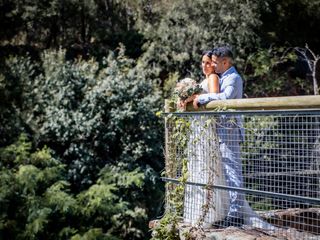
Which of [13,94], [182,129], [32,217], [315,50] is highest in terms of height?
[315,50]

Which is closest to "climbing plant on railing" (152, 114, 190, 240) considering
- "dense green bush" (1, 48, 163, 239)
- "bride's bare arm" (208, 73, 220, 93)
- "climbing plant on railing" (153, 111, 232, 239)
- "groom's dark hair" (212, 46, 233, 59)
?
"climbing plant on railing" (153, 111, 232, 239)

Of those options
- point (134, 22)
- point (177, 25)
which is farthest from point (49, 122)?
point (134, 22)

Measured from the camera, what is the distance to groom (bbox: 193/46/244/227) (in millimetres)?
5080

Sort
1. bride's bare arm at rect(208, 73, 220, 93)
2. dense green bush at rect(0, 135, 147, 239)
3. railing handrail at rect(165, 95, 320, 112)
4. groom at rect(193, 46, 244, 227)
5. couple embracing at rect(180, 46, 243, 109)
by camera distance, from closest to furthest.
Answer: railing handrail at rect(165, 95, 320, 112), groom at rect(193, 46, 244, 227), couple embracing at rect(180, 46, 243, 109), bride's bare arm at rect(208, 73, 220, 93), dense green bush at rect(0, 135, 147, 239)

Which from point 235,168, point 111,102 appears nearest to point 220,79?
point 235,168

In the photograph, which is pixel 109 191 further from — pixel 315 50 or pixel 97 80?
pixel 315 50

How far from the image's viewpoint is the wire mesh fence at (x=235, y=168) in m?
4.80

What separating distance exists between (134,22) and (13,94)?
513cm

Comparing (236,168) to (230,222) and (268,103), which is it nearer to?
(230,222)

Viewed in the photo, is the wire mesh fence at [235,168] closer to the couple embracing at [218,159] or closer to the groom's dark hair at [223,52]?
the couple embracing at [218,159]

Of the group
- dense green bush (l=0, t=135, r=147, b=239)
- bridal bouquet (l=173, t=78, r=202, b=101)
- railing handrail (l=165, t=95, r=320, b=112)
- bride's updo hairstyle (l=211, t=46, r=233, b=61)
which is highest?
bride's updo hairstyle (l=211, t=46, r=233, b=61)

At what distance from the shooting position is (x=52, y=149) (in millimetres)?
11258

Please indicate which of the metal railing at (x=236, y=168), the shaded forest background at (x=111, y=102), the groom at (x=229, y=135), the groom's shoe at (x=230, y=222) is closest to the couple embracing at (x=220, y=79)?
the groom at (x=229, y=135)

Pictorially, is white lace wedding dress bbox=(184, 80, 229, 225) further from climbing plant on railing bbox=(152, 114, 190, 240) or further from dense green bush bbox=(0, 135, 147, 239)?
dense green bush bbox=(0, 135, 147, 239)
